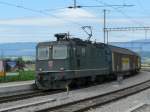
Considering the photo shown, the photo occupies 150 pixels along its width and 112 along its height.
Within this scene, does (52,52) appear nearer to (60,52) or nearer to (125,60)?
(60,52)

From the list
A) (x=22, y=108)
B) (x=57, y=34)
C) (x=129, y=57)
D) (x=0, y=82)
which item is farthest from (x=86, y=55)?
(x=129, y=57)

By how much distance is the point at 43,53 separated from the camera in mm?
29234

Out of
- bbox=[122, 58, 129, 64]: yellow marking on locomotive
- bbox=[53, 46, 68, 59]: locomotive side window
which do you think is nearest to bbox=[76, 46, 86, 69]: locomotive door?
bbox=[53, 46, 68, 59]: locomotive side window

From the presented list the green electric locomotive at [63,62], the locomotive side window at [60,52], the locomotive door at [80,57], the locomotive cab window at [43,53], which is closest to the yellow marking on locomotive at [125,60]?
the green electric locomotive at [63,62]

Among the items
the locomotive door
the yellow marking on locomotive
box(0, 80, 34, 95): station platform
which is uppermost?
the locomotive door

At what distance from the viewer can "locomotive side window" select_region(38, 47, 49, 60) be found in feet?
95.2

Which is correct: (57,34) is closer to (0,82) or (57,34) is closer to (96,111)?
(0,82)

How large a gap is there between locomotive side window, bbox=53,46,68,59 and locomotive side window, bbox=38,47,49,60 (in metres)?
0.55

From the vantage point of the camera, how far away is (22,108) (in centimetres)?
1792

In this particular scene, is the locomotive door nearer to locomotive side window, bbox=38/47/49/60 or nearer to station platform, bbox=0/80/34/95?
locomotive side window, bbox=38/47/49/60

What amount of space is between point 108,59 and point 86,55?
754cm

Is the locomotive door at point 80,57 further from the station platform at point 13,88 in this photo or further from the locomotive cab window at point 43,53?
the station platform at point 13,88

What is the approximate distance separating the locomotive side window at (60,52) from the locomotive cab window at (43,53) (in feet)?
1.81

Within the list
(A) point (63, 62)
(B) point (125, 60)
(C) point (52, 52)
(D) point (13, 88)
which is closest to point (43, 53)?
(C) point (52, 52)
